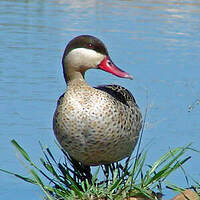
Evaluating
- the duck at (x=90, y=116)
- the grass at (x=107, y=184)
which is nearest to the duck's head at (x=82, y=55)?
the duck at (x=90, y=116)

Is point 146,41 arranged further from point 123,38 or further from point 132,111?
point 132,111

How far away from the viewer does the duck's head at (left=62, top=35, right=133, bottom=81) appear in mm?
5789

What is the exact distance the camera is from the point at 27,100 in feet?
28.3

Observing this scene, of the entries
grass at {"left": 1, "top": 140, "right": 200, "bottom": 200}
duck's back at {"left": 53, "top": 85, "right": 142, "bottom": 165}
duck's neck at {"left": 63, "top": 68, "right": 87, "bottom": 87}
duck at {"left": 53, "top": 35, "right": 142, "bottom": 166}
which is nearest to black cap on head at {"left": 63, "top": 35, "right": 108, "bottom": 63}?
duck at {"left": 53, "top": 35, "right": 142, "bottom": 166}

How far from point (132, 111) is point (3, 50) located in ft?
17.9

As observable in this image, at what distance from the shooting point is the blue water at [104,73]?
24.0 ft

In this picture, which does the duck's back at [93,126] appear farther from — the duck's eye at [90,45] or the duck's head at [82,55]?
the duck's eye at [90,45]

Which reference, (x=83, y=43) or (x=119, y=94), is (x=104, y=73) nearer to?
(x=119, y=94)

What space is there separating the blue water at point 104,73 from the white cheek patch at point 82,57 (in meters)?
0.81

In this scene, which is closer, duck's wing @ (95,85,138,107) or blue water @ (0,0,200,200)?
duck's wing @ (95,85,138,107)

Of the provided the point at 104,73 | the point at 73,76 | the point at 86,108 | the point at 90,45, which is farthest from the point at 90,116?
the point at 104,73

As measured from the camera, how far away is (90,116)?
555 centimetres

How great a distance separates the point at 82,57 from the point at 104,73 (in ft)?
14.0

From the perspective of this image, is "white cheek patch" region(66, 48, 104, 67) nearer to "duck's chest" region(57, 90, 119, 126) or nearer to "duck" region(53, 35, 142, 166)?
"duck" region(53, 35, 142, 166)
